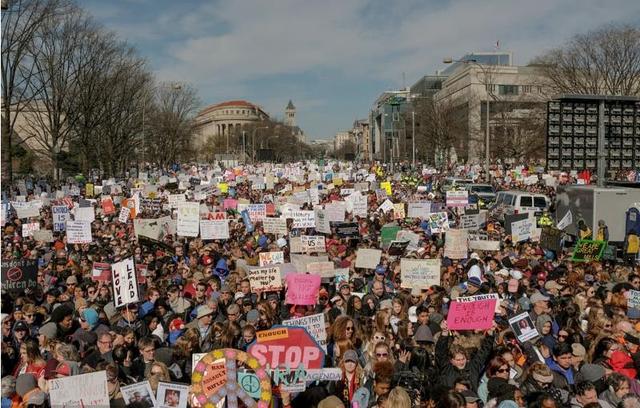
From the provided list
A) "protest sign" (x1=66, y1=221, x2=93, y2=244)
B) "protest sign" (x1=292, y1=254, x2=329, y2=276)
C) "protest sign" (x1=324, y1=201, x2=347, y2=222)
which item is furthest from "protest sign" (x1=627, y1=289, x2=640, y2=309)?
"protest sign" (x1=66, y1=221, x2=93, y2=244)

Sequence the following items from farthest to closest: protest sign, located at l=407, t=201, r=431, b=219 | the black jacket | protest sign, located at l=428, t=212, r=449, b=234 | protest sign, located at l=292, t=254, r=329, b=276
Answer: protest sign, located at l=407, t=201, r=431, b=219 < protest sign, located at l=428, t=212, r=449, b=234 < protest sign, located at l=292, t=254, r=329, b=276 < the black jacket

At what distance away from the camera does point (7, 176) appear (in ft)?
122

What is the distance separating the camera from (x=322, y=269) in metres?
11.5

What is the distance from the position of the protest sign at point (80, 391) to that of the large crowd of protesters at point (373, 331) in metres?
0.30

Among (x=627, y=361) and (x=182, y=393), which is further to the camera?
(x=627, y=361)

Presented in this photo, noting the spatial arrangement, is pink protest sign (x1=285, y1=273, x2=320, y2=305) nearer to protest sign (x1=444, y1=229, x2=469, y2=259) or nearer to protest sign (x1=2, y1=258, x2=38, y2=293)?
protest sign (x1=2, y1=258, x2=38, y2=293)

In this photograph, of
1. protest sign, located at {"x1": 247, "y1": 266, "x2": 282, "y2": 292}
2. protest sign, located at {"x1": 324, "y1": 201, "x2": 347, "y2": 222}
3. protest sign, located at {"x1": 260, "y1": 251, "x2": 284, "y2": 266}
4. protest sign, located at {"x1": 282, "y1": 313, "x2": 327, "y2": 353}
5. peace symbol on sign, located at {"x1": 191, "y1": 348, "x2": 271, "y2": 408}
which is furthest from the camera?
protest sign, located at {"x1": 324, "y1": 201, "x2": 347, "y2": 222}

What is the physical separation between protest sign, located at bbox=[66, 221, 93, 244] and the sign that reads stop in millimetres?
10475

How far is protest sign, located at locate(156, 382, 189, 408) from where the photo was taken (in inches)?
221

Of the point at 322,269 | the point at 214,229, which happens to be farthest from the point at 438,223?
the point at 322,269

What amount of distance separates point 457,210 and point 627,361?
52.5ft

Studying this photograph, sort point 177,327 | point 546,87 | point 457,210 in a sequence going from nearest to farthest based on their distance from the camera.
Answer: point 177,327 → point 457,210 → point 546,87

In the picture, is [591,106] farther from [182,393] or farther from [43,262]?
[182,393]

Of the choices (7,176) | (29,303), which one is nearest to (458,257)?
(29,303)
